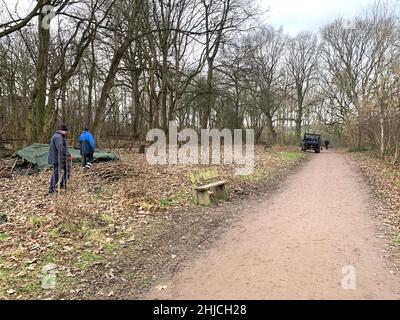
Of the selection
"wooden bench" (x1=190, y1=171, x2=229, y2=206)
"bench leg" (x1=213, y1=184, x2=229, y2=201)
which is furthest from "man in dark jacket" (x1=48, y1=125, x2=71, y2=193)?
"bench leg" (x1=213, y1=184, x2=229, y2=201)

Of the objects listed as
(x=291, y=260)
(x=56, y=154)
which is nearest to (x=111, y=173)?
(x=56, y=154)

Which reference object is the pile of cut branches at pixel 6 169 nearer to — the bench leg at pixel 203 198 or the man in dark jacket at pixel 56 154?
the man in dark jacket at pixel 56 154

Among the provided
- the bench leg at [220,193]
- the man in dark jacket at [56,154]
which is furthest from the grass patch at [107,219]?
the bench leg at [220,193]

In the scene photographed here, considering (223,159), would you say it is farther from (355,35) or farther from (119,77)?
(355,35)

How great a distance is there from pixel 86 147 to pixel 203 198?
6468 mm

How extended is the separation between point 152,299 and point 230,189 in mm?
7195

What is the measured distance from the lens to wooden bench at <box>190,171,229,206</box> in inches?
379

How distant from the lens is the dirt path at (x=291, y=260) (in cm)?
469

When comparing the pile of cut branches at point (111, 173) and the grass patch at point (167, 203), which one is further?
the pile of cut branches at point (111, 173)

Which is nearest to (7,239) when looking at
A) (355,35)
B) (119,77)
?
(119,77)

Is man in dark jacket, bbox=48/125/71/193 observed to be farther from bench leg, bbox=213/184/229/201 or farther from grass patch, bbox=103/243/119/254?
grass patch, bbox=103/243/119/254

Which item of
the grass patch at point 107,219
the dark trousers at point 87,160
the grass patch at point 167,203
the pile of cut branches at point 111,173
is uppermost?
the dark trousers at point 87,160

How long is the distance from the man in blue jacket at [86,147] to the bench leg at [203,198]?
5898 millimetres
